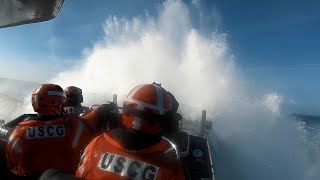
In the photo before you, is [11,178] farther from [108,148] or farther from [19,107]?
[19,107]

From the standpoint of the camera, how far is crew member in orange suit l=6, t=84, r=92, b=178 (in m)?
4.31

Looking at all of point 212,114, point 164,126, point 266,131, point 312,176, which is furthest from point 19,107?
point 164,126

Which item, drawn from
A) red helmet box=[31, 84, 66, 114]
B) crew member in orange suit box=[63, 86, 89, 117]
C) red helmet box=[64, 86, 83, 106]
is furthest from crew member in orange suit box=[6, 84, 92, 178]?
red helmet box=[64, 86, 83, 106]

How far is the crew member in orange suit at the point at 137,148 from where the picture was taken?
2457mm

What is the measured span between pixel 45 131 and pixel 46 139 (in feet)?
0.38

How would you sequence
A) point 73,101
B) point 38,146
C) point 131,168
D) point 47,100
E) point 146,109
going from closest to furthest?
point 131,168
point 146,109
point 38,146
point 47,100
point 73,101

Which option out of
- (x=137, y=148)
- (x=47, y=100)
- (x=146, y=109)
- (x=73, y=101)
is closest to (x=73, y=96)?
(x=73, y=101)

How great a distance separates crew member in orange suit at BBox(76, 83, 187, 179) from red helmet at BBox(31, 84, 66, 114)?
208 cm

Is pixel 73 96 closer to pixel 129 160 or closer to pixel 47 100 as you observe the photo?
pixel 47 100

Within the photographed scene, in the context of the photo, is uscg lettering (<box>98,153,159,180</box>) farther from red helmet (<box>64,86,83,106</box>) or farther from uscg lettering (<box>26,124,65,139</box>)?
red helmet (<box>64,86,83,106</box>)

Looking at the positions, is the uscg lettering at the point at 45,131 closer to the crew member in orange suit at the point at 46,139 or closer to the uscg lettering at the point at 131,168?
the crew member in orange suit at the point at 46,139

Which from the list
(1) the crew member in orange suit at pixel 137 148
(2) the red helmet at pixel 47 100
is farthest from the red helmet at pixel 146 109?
(2) the red helmet at pixel 47 100

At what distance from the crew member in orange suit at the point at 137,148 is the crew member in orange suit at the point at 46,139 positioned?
74.7 inches

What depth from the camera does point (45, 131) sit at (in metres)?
4.36
